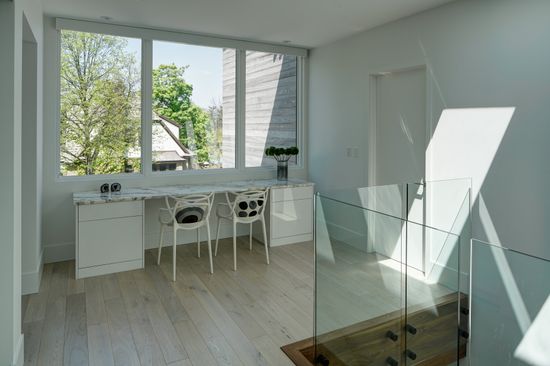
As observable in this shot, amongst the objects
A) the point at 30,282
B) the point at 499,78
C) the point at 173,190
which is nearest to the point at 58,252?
the point at 30,282

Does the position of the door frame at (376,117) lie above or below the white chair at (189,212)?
above

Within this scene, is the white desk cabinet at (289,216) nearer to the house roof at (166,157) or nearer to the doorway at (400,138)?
the doorway at (400,138)

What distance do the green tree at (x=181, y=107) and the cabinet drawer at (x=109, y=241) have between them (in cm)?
138

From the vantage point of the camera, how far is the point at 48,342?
8.72ft

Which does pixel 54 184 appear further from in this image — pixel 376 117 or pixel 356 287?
pixel 376 117

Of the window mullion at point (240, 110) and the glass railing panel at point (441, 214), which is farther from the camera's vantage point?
the window mullion at point (240, 110)

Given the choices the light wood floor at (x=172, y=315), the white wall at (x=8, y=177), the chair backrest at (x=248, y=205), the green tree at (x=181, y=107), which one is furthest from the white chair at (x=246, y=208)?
the white wall at (x=8, y=177)

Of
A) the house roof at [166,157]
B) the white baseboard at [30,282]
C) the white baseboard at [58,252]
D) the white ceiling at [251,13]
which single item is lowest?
the white baseboard at [30,282]

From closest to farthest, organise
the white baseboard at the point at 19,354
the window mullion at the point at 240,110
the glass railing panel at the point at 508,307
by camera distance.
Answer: the glass railing panel at the point at 508,307 < the white baseboard at the point at 19,354 < the window mullion at the point at 240,110

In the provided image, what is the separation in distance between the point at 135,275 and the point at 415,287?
104 inches

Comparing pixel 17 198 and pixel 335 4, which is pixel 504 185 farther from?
pixel 17 198

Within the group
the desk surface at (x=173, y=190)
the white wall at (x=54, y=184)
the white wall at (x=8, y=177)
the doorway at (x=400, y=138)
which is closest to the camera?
the white wall at (x=8, y=177)

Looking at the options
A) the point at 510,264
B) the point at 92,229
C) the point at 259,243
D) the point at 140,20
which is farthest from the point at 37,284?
the point at 510,264

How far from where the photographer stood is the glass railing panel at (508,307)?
5.80 feet
